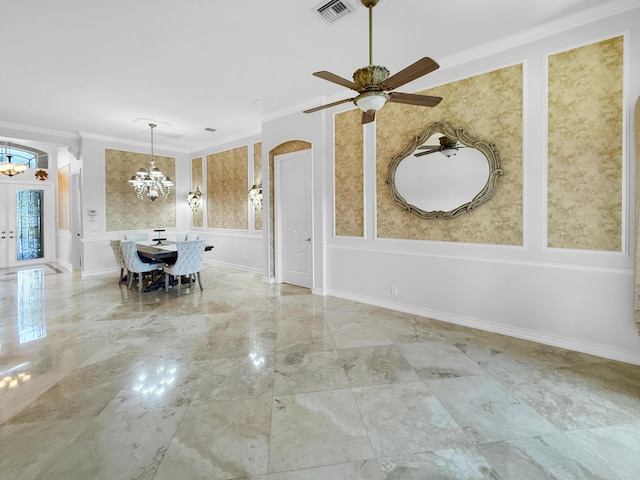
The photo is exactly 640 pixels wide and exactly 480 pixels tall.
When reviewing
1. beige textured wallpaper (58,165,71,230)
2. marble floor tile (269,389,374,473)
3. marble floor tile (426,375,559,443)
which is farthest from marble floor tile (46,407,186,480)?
beige textured wallpaper (58,165,71,230)

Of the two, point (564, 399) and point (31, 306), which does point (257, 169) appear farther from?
point (564, 399)

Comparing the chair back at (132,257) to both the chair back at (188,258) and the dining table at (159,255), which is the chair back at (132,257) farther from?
the chair back at (188,258)

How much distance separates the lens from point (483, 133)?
3.57 metres

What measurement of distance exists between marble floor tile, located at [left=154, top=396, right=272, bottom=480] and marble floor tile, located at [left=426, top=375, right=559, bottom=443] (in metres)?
1.28

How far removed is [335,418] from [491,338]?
2.16 metres

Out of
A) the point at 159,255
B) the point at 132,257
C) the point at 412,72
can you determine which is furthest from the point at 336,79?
the point at 132,257

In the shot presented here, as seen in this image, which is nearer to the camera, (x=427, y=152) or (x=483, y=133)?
(x=483, y=133)

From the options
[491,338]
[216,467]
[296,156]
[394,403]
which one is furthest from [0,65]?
[491,338]

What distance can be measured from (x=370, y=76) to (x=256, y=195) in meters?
4.81

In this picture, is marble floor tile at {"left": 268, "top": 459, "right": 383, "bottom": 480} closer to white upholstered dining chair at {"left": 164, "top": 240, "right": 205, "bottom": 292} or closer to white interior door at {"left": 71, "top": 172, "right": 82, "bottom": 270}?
white upholstered dining chair at {"left": 164, "top": 240, "right": 205, "bottom": 292}

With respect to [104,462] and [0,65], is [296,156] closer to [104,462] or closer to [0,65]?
[0,65]

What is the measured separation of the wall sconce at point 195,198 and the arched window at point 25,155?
4.27 m

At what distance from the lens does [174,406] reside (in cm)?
227

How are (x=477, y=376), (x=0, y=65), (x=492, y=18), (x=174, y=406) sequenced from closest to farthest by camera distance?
(x=174, y=406) → (x=477, y=376) → (x=492, y=18) → (x=0, y=65)
